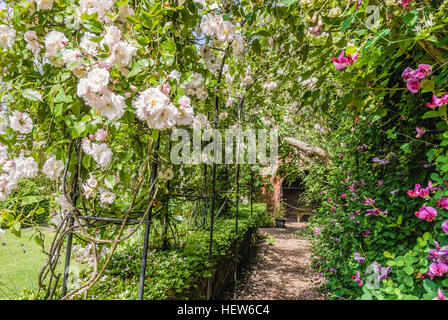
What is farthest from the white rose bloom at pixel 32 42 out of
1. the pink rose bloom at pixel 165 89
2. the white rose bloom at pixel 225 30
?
the white rose bloom at pixel 225 30

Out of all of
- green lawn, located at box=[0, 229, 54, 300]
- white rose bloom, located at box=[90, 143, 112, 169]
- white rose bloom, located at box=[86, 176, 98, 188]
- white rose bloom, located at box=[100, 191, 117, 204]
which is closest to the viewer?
white rose bloom, located at box=[90, 143, 112, 169]

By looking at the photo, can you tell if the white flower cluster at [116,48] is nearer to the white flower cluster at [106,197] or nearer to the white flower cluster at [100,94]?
the white flower cluster at [100,94]

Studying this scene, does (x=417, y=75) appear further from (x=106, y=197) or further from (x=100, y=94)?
(x=106, y=197)

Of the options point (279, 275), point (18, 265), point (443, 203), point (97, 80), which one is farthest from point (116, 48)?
point (18, 265)

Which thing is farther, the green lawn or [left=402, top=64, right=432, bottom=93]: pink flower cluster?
the green lawn

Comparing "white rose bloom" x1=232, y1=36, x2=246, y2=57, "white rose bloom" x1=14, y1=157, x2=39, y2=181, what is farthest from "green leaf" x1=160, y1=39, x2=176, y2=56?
"white rose bloom" x1=232, y1=36, x2=246, y2=57

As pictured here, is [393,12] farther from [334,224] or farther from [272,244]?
[272,244]

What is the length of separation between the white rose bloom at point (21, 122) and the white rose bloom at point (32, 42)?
1.01 ft

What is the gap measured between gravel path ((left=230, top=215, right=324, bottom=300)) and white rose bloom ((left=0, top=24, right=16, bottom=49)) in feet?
10.5

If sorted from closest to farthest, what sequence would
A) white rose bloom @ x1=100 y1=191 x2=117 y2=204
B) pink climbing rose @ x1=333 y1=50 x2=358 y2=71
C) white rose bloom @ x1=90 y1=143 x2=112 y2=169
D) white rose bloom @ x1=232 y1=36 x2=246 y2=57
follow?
white rose bloom @ x1=90 y1=143 x2=112 y2=169
pink climbing rose @ x1=333 y1=50 x2=358 y2=71
white rose bloom @ x1=100 y1=191 x2=117 y2=204
white rose bloom @ x1=232 y1=36 x2=246 y2=57

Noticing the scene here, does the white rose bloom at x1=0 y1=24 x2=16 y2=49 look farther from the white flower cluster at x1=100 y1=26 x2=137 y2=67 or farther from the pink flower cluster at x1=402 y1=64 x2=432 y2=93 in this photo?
the pink flower cluster at x1=402 y1=64 x2=432 y2=93

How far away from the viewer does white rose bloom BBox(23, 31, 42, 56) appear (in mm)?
1205

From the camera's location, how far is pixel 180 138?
188 centimetres
